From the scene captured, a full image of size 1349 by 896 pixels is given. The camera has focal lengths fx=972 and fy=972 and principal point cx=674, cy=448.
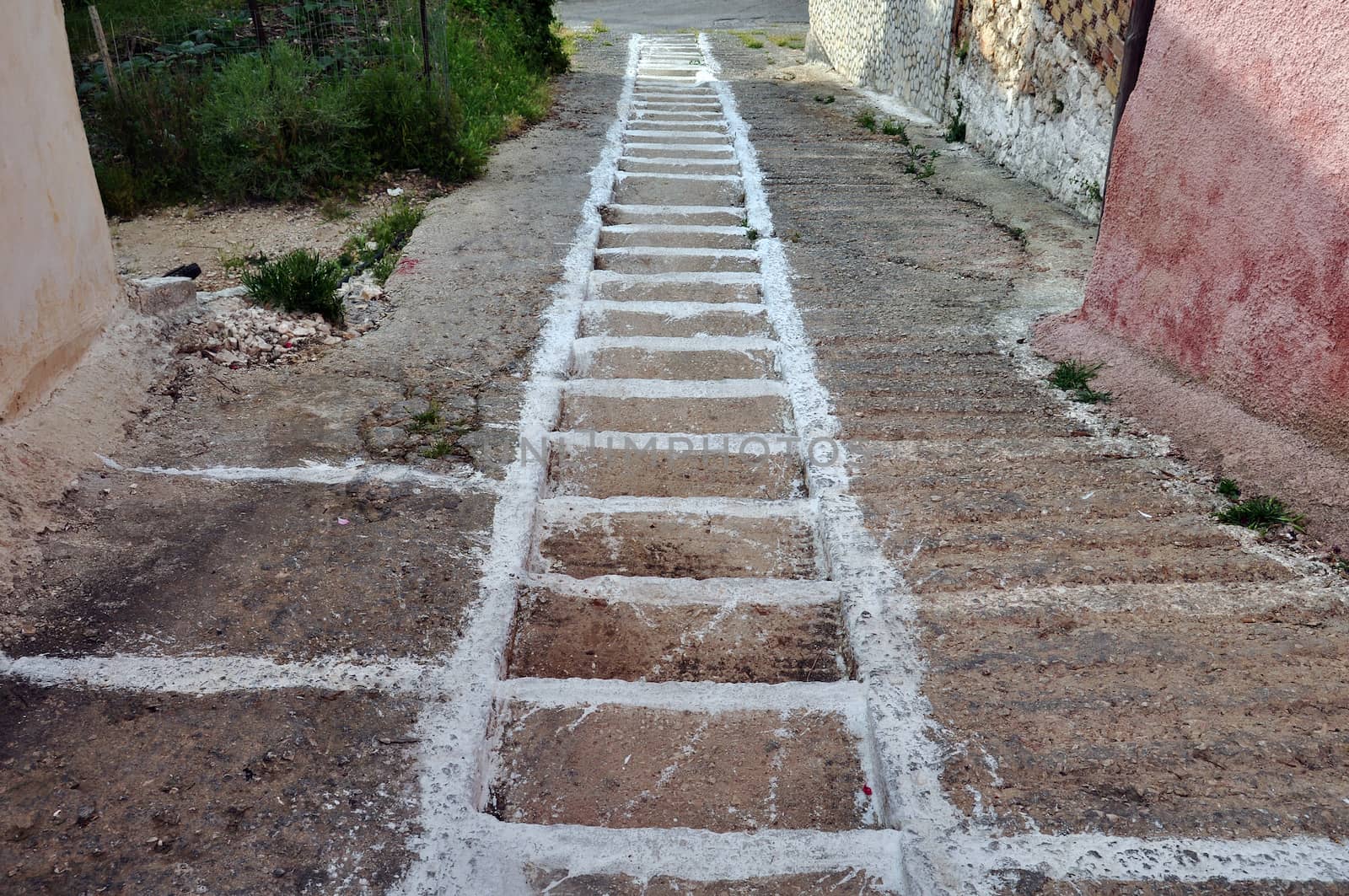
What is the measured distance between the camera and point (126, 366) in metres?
3.59

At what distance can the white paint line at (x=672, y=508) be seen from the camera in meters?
3.16

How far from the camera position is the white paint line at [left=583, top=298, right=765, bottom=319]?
4617mm

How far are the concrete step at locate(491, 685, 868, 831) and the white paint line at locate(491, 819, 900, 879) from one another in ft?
0.25

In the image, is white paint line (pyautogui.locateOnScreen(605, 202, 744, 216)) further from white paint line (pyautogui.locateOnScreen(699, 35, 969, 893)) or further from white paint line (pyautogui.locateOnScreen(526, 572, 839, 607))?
white paint line (pyautogui.locateOnScreen(526, 572, 839, 607))

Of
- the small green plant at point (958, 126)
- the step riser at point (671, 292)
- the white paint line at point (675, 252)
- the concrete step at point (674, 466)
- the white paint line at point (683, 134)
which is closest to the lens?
the concrete step at point (674, 466)

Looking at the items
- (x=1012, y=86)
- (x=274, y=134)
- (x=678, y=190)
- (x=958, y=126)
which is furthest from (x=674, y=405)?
(x=958, y=126)

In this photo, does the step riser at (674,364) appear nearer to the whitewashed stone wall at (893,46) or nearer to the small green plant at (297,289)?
the small green plant at (297,289)

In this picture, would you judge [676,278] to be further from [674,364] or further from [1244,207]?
[1244,207]

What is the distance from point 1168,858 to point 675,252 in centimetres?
400

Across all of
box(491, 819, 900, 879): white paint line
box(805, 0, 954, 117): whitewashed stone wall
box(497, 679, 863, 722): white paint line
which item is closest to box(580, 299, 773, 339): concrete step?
box(497, 679, 863, 722): white paint line

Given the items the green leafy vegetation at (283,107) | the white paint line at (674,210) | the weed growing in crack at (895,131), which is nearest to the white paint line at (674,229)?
the white paint line at (674,210)

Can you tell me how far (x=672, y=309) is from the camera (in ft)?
15.3

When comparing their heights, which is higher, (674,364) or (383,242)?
(383,242)

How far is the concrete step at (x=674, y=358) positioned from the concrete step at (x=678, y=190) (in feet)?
7.25
